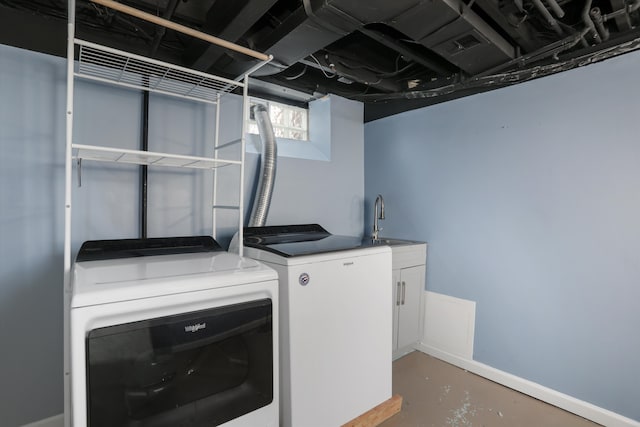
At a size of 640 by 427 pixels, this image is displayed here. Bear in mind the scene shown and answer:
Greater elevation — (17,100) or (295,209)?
(17,100)

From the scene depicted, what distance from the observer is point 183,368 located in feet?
3.58

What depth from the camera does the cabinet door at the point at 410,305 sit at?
7.74 ft

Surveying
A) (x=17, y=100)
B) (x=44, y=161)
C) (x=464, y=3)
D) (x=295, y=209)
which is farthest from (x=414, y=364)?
(x=17, y=100)

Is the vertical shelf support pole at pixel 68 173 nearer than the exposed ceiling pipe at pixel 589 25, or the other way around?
the vertical shelf support pole at pixel 68 173

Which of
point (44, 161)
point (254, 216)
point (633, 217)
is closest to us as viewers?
point (44, 161)

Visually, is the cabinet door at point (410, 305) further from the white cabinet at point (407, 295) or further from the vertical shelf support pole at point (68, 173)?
the vertical shelf support pole at point (68, 173)

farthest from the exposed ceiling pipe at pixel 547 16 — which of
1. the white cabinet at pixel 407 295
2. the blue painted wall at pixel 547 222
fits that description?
the white cabinet at pixel 407 295

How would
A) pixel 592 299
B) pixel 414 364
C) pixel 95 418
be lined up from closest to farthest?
pixel 95 418
pixel 592 299
pixel 414 364

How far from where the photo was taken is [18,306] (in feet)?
4.87

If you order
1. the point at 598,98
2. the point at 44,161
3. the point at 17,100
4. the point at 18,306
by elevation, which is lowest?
the point at 18,306

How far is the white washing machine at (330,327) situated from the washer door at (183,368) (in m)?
0.16

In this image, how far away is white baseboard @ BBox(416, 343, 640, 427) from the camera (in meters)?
1.68

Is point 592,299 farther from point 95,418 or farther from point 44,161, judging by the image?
point 44,161

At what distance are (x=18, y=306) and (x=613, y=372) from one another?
123 inches
